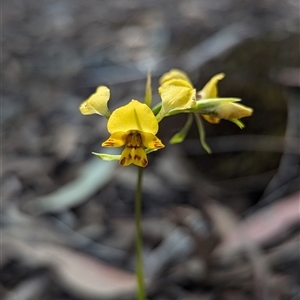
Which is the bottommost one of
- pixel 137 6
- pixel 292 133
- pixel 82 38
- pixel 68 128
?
pixel 292 133

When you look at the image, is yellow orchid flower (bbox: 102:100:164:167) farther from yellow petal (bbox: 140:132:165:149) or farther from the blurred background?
the blurred background

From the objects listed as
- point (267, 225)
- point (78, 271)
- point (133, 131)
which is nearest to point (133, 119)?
point (133, 131)

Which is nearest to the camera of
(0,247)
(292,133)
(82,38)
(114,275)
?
(114,275)

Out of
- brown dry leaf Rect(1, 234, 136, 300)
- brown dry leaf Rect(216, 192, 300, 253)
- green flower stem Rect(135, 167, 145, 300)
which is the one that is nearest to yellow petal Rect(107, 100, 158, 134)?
green flower stem Rect(135, 167, 145, 300)

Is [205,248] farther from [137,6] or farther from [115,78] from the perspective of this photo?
[137,6]

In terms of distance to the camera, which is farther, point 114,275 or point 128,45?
point 128,45

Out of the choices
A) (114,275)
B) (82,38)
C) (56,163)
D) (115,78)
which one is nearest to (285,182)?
(114,275)
